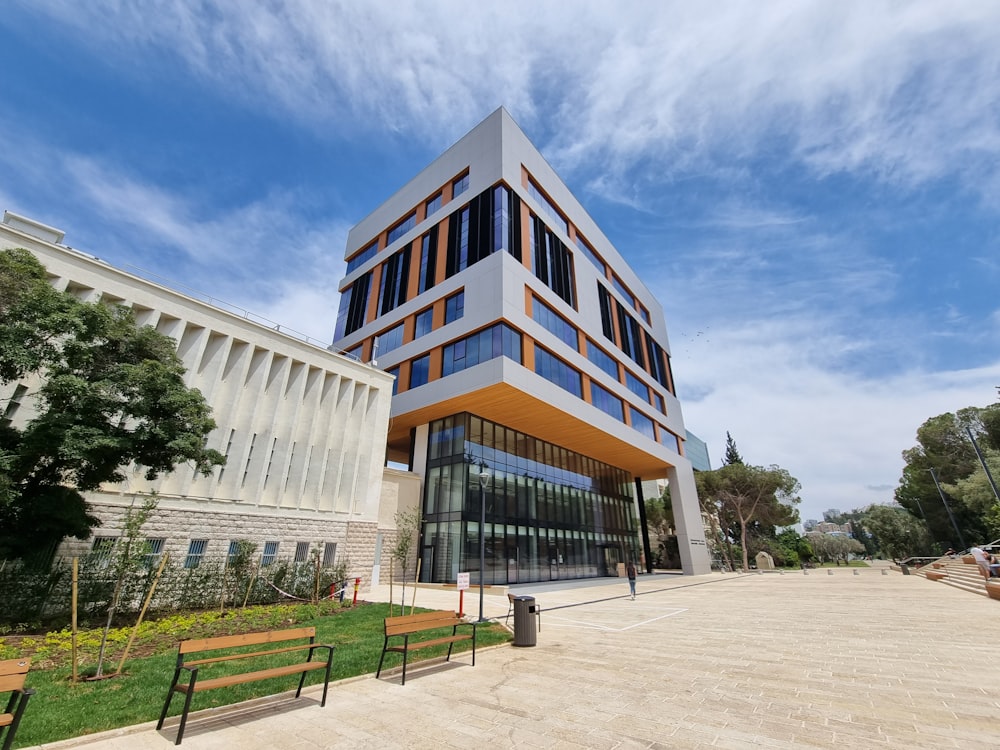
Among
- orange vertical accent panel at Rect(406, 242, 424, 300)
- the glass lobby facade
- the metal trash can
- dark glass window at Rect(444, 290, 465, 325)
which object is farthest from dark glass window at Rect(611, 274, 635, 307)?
the metal trash can

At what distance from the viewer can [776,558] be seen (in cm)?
6103

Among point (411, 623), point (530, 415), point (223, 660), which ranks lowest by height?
point (223, 660)

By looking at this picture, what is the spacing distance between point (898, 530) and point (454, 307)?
2802 inches

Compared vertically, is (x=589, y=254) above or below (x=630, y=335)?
above

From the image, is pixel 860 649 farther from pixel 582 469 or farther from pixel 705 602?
pixel 582 469

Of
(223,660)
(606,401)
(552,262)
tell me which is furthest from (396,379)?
(223,660)

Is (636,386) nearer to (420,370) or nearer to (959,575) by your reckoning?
(420,370)

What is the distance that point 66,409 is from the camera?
12.0 m

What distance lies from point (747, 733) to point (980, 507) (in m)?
49.9

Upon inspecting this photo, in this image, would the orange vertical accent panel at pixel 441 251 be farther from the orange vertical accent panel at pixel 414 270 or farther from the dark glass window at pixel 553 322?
the dark glass window at pixel 553 322

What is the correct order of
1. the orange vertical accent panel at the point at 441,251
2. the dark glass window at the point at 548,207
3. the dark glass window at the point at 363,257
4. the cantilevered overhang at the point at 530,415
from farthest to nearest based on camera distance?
the dark glass window at the point at 363,257 → the dark glass window at the point at 548,207 → the orange vertical accent panel at the point at 441,251 → the cantilevered overhang at the point at 530,415

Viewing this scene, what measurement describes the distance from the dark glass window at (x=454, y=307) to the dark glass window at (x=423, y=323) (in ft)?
4.52

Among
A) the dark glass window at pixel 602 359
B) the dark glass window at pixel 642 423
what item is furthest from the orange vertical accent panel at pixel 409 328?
the dark glass window at pixel 642 423

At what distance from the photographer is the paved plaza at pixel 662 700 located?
15.7 feet
